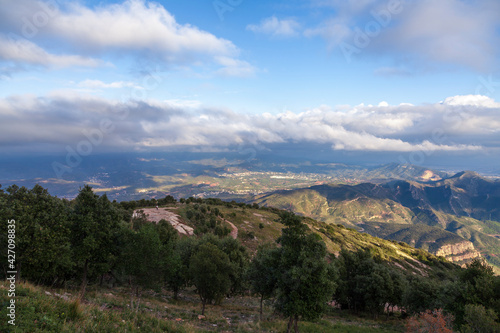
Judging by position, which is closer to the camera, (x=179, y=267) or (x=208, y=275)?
(x=208, y=275)

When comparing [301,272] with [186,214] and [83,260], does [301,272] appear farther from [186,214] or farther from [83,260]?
[186,214]

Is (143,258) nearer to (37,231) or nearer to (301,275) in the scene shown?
(37,231)

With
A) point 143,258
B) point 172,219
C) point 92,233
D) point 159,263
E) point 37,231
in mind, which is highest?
point 37,231

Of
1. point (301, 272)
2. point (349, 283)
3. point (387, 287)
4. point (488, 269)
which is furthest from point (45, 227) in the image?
point (488, 269)

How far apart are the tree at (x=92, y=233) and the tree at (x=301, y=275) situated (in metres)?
20.3

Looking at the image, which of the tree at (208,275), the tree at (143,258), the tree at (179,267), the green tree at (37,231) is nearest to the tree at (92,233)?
the green tree at (37,231)

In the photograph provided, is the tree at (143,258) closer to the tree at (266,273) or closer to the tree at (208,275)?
the tree at (208,275)

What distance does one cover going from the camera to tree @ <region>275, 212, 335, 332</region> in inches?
820

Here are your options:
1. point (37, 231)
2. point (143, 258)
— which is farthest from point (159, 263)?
point (37, 231)

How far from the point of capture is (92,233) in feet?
83.0

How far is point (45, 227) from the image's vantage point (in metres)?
22.9

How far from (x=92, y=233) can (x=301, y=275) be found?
23859 mm

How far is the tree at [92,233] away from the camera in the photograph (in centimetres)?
A: 2494

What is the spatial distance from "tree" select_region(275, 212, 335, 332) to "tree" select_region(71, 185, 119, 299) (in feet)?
66.7
